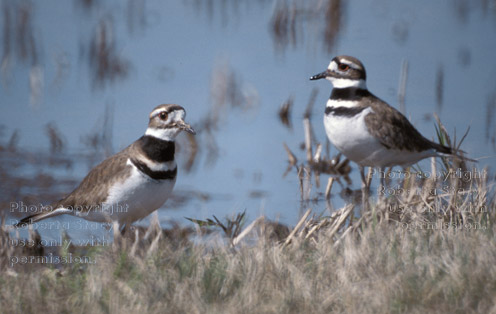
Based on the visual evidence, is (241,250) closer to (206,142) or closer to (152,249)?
(152,249)

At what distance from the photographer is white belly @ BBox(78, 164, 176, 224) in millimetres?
4820

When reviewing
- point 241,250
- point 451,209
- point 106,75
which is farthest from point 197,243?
point 106,75

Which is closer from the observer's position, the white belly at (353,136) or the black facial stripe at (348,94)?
the white belly at (353,136)

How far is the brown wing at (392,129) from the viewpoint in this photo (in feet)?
18.4

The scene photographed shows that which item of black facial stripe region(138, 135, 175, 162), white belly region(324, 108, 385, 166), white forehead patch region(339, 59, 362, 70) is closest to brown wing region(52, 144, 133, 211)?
black facial stripe region(138, 135, 175, 162)

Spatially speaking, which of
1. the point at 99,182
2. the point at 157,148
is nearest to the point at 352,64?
the point at 157,148

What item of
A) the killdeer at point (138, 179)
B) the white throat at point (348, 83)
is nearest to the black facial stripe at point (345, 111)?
the white throat at point (348, 83)

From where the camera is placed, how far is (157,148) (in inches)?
197

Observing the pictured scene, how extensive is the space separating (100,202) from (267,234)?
116 centimetres

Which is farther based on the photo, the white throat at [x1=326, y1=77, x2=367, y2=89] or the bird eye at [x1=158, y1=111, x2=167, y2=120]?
the white throat at [x1=326, y1=77, x2=367, y2=89]

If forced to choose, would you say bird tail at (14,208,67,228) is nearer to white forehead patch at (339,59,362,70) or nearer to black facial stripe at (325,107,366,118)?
black facial stripe at (325,107,366,118)

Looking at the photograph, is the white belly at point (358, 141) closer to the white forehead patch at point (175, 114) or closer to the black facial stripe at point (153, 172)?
the white forehead patch at point (175, 114)

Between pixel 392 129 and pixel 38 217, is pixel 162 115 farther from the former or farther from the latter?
pixel 392 129

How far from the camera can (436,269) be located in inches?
161
